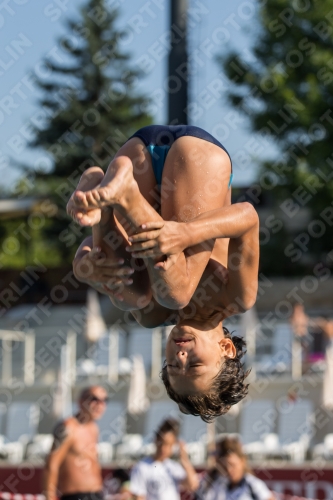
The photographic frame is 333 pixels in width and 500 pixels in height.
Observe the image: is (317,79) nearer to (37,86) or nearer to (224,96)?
(224,96)

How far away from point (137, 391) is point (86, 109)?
18515 millimetres

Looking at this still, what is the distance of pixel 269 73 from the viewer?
20.5 meters

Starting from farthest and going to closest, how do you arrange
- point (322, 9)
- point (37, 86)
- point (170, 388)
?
point (37, 86) → point (322, 9) → point (170, 388)

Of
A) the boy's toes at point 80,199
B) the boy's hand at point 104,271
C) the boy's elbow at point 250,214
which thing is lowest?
the boy's elbow at point 250,214

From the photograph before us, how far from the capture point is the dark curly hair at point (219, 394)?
516 centimetres

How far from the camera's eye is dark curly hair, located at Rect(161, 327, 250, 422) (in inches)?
203

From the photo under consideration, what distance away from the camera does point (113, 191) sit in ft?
14.5

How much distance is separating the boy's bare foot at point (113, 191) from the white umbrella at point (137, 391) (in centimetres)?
860

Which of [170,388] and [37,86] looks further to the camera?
[37,86]

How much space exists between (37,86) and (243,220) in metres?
Result: 29.5

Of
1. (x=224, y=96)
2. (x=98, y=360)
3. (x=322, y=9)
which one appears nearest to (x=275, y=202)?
(x=224, y=96)

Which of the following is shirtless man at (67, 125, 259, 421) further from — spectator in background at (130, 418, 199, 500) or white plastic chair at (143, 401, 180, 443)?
white plastic chair at (143, 401, 180, 443)

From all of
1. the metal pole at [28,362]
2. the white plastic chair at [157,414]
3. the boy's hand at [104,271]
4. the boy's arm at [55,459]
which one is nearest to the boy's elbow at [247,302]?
the boy's hand at [104,271]

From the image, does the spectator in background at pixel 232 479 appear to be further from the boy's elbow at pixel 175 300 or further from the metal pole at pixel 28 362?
the metal pole at pixel 28 362
